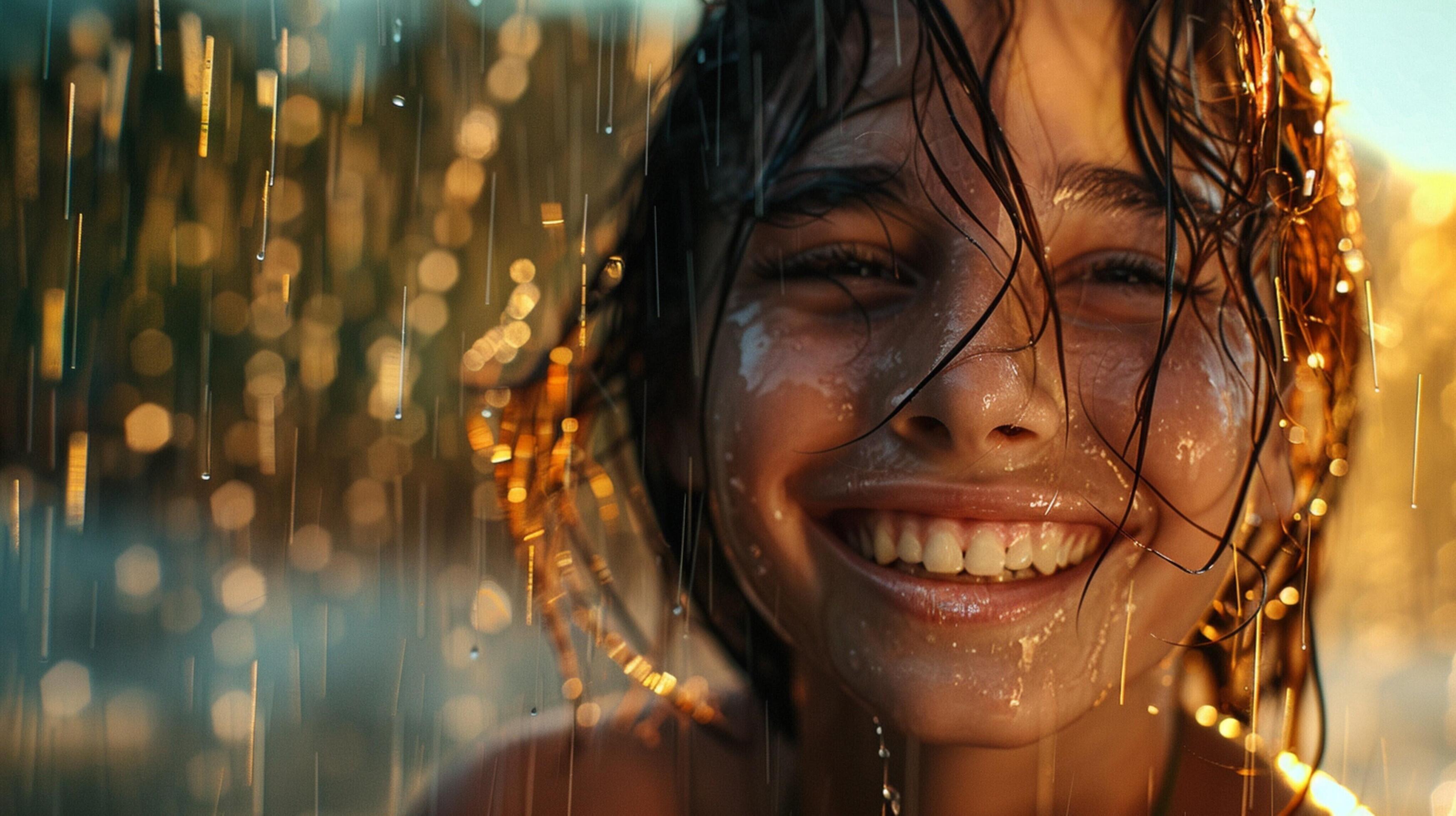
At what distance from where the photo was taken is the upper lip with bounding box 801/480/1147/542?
679 mm

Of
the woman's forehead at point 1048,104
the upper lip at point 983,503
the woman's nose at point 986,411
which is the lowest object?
the upper lip at point 983,503

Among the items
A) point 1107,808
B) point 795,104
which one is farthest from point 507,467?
point 1107,808

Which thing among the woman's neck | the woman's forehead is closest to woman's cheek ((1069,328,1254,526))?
the woman's forehead

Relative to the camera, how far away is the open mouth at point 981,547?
697 mm

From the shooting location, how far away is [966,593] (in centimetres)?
69

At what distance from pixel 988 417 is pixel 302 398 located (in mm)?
4184

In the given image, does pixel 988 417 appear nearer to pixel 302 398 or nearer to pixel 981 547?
pixel 981 547

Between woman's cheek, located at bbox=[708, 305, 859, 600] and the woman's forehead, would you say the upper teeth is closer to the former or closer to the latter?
woman's cheek, located at bbox=[708, 305, 859, 600]

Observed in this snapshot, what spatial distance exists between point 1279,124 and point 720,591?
0.68 m

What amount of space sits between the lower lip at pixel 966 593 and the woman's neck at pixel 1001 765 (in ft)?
0.46

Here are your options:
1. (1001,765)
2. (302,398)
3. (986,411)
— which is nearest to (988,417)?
(986,411)

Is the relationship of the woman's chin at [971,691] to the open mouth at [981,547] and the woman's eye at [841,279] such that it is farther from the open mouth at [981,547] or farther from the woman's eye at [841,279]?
the woman's eye at [841,279]

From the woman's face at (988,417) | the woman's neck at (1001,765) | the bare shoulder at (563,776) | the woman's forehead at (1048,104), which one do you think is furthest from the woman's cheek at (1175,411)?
the bare shoulder at (563,776)

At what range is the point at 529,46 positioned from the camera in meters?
3.18
